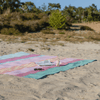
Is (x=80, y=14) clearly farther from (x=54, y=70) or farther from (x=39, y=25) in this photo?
(x=54, y=70)

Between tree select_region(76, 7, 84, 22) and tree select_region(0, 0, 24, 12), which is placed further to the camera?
tree select_region(76, 7, 84, 22)

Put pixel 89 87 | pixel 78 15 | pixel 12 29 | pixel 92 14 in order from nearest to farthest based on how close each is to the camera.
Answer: pixel 89 87 → pixel 12 29 → pixel 92 14 → pixel 78 15

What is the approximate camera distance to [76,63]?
5.41m

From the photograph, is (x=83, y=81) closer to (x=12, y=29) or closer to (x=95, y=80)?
(x=95, y=80)

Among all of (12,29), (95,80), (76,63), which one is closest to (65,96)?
(95,80)

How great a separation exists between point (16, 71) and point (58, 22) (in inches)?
688

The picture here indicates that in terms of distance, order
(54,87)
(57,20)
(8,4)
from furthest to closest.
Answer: (8,4), (57,20), (54,87)

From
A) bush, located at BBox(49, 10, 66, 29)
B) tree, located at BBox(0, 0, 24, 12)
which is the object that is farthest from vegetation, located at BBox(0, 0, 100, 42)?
tree, located at BBox(0, 0, 24, 12)

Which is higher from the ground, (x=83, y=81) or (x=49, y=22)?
(x=49, y=22)

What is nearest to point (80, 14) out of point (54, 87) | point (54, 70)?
point (54, 70)

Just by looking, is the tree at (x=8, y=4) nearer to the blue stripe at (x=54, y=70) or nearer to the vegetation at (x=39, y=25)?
the vegetation at (x=39, y=25)

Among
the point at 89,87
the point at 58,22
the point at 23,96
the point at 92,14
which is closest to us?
the point at 23,96

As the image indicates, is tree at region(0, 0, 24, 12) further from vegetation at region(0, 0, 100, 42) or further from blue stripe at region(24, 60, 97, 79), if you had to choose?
blue stripe at region(24, 60, 97, 79)

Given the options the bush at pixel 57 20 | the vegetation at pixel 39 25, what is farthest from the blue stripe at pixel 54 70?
the bush at pixel 57 20
